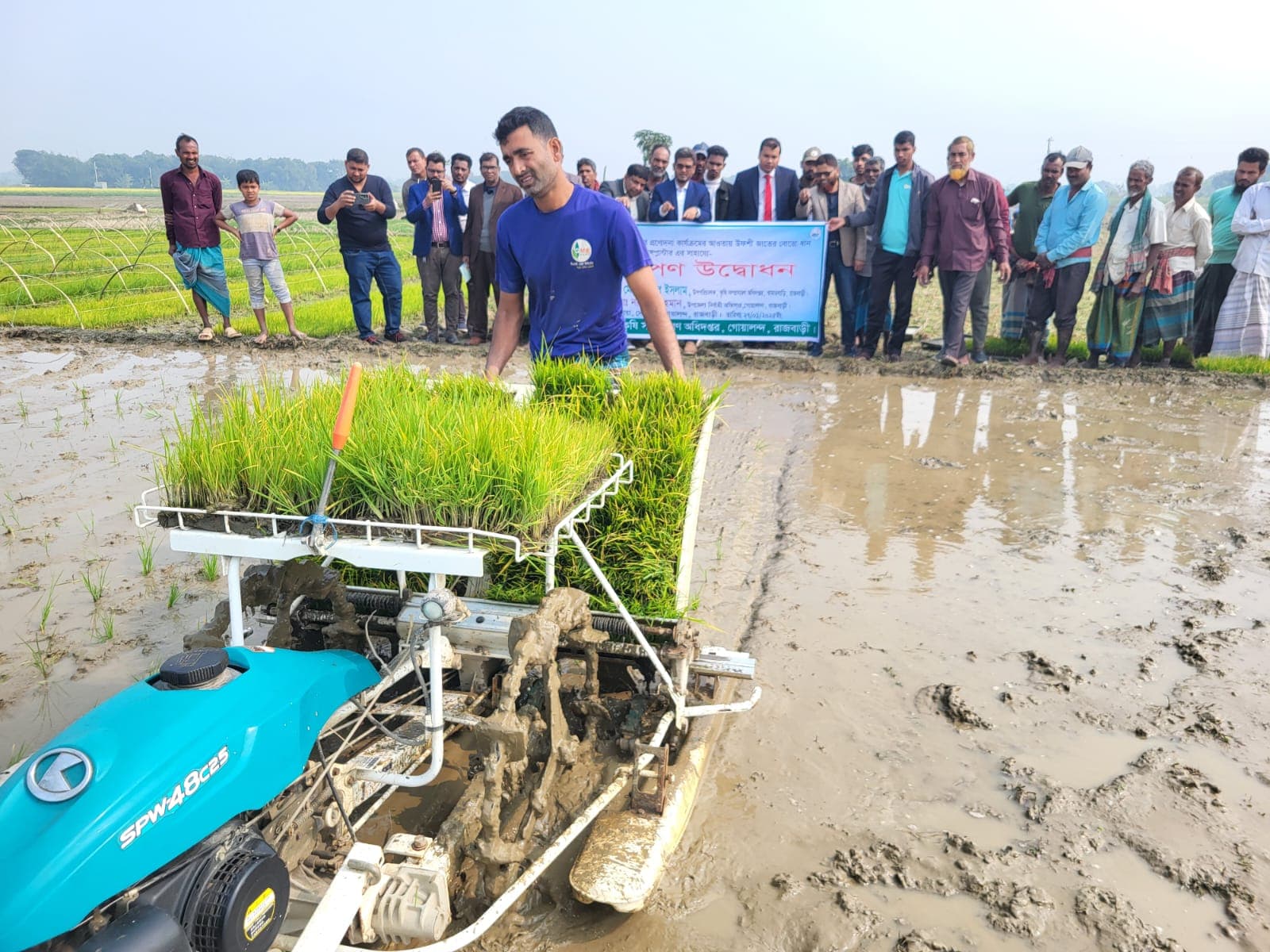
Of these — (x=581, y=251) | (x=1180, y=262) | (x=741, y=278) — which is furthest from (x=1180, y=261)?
(x=581, y=251)

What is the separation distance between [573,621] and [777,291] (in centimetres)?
907

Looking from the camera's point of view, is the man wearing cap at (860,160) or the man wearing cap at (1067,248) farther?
the man wearing cap at (860,160)

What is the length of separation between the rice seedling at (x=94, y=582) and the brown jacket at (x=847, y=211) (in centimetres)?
851

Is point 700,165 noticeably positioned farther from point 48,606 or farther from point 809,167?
point 48,606

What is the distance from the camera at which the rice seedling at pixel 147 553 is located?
5.05 meters

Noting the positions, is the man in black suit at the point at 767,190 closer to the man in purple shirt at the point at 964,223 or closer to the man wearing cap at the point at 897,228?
the man wearing cap at the point at 897,228

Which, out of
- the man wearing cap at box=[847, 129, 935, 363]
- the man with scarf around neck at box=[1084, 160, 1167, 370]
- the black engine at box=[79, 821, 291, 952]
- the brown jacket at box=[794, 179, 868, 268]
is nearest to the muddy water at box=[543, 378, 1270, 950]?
the black engine at box=[79, 821, 291, 952]

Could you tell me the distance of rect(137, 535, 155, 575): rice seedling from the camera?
505cm

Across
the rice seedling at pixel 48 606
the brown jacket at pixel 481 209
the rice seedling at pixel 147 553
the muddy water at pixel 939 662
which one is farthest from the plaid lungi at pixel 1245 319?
the rice seedling at pixel 48 606

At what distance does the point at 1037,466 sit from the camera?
22.8 ft

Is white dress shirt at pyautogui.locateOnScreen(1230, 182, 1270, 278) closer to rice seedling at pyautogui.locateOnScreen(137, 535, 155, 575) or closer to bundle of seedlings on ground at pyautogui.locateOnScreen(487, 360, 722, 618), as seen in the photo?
bundle of seedlings on ground at pyautogui.locateOnScreen(487, 360, 722, 618)

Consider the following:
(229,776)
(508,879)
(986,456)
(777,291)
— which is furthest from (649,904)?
(777,291)

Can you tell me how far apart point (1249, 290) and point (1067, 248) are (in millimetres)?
2030

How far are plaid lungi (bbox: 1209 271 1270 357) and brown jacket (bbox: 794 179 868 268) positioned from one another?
13.0 ft
